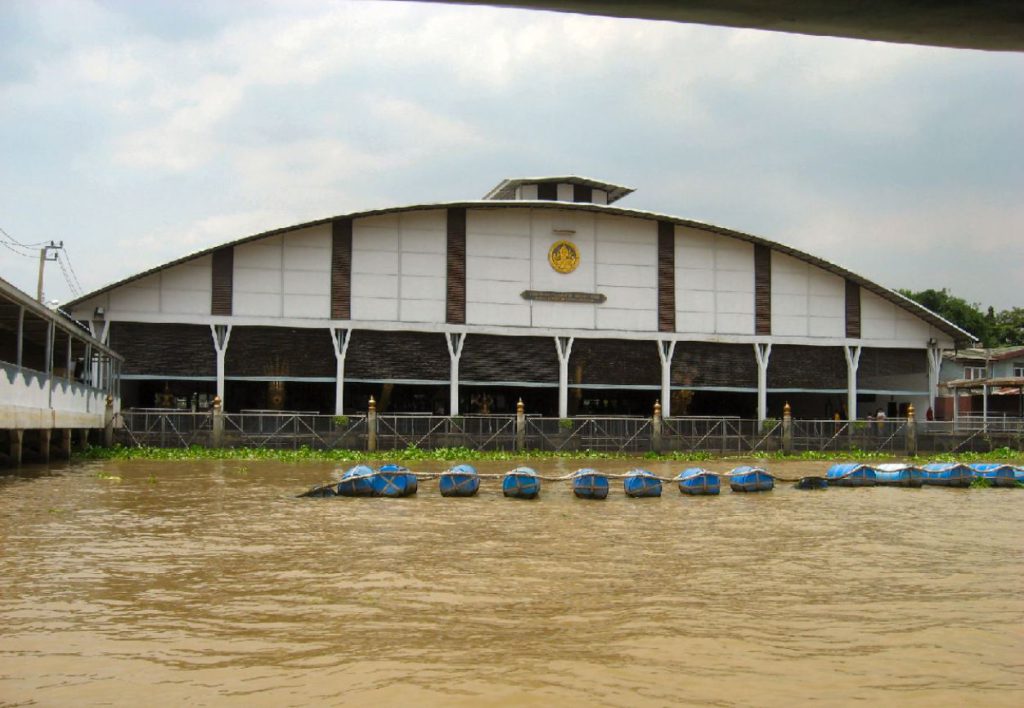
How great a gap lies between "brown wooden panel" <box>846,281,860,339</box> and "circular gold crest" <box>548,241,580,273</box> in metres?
12.5

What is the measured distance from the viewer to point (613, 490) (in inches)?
1001

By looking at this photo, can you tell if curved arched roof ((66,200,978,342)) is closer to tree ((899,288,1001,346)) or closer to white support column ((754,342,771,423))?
white support column ((754,342,771,423))

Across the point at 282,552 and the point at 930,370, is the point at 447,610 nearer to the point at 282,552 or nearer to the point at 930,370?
the point at 282,552

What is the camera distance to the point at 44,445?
28.5m

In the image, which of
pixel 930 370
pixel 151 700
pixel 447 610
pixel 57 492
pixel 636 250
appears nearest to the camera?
pixel 151 700

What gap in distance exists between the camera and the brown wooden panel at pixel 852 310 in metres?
42.6

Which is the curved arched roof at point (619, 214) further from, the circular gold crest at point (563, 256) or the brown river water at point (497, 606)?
the brown river water at point (497, 606)

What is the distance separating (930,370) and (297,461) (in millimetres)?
28714

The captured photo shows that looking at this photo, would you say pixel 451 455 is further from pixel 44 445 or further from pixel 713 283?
pixel 713 283

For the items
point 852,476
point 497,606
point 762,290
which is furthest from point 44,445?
point 762,290

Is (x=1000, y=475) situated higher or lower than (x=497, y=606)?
higher

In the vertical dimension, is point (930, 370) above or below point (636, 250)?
below

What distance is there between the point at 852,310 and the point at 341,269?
22.3 m

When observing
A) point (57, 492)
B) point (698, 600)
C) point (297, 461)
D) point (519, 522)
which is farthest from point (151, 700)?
point (297, 461)
